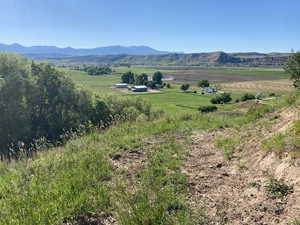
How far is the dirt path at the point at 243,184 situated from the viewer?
346 centimetres

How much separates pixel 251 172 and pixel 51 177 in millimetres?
3987

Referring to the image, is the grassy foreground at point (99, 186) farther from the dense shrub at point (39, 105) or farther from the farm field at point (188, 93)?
the dense shrub at point (39, 105)

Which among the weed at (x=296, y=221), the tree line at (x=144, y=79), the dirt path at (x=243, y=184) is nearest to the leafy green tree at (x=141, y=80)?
the tree line at (x=144, y=79)

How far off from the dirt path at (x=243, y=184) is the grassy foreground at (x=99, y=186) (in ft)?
1.02

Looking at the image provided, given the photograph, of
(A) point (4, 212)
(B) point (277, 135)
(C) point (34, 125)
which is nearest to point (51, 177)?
(A) point (4, 212)

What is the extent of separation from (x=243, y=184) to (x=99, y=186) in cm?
259

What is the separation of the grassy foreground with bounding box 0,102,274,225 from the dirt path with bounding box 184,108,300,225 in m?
0.31

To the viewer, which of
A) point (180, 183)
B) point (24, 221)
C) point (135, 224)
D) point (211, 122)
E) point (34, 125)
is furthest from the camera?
point (34, 125)

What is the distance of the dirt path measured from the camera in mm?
3463

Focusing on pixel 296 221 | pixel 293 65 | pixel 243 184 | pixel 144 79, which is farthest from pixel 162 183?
pixel 144 79

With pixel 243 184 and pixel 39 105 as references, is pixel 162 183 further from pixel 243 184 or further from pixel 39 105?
pixel 39 105

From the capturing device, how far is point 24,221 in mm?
3443

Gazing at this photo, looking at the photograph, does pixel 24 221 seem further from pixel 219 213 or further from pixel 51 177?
pixel 219 213

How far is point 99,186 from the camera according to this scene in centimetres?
435
